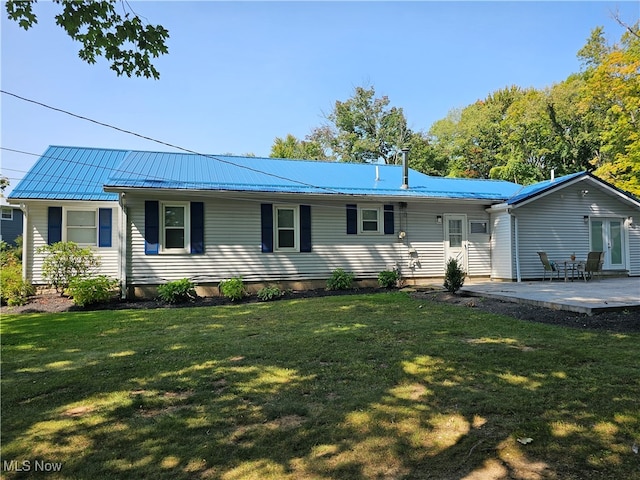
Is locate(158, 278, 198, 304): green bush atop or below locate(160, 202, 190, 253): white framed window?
below

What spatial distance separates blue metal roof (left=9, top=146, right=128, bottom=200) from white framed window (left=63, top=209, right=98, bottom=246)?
0.54m

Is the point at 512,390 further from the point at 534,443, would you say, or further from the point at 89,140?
the point at 89,140

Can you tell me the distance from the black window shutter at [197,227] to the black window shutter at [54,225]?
4.14 metres

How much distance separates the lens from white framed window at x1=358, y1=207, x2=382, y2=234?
40.9 feet

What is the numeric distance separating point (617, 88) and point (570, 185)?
29.7 feet

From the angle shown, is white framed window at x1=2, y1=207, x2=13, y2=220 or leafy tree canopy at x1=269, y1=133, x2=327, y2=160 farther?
leafy tree canopy at x1=269, y1=133, x2=327, y2=160

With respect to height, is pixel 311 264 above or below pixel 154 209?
below

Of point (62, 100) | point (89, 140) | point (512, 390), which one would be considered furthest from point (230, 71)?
point (512, 390)

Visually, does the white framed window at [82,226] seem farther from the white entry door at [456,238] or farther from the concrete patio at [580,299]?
the white entry door at [456,238]

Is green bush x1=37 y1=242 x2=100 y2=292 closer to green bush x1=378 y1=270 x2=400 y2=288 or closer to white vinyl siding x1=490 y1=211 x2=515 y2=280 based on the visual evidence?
green bush x1=378 y1=270 x2=400 y2=288

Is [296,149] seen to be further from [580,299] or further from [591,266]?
[580,299]

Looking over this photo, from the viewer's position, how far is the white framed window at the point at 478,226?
13359 millimetres

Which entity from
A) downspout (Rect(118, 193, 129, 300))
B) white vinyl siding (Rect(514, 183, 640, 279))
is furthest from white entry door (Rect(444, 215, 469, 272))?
downspout (Rect(118, 193, 129, 300))

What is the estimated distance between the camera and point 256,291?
1130 centimetres
